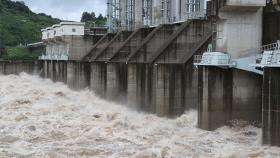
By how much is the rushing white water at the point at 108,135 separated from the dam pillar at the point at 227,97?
1.66 ft

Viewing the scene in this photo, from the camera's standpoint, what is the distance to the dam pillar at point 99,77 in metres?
33.8

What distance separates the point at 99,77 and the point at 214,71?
14.0 metres

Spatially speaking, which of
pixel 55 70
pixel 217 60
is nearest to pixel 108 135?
pixel 217 60

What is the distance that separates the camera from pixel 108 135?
2138cm

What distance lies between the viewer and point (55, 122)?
25.1 metres

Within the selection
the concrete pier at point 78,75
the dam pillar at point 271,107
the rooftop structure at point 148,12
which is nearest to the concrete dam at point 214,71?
the dam pillar at point 271,107

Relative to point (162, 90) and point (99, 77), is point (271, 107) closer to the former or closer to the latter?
point (162, 90)

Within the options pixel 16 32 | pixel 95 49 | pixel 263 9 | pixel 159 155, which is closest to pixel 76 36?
pixel 95 49

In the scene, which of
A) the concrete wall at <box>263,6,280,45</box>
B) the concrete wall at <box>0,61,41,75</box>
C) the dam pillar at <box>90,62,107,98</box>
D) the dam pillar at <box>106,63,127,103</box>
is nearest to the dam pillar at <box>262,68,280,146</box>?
the concrete wall at <box>263,6,280,45</box>

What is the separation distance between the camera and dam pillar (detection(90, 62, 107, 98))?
33781 millimetres

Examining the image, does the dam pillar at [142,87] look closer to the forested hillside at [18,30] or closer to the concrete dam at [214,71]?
the concrete dam at [214,71]

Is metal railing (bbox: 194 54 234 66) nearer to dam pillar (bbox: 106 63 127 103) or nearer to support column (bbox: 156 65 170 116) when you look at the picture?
support column (bbox: 156 65 170 116)

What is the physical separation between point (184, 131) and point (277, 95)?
537cm

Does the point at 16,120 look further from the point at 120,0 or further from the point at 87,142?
the point at 120,0
